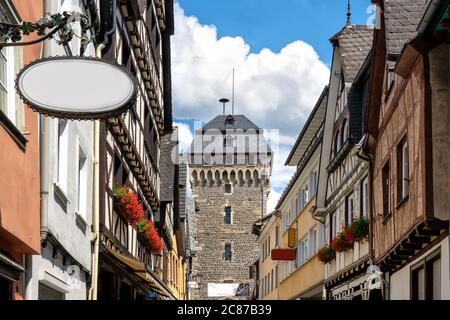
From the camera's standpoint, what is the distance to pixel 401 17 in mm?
15227

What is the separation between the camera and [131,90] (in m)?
6.27

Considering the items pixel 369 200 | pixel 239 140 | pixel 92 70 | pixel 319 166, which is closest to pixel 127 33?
pixel 369 200

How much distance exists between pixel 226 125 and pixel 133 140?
226 ft

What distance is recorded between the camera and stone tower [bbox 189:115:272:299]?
7194cm

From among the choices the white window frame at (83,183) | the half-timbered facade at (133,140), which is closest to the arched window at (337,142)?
the half-timbered facade at (133,140)

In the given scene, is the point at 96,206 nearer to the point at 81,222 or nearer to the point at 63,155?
the point at 81,222

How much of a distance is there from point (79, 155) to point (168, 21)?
57.4ft

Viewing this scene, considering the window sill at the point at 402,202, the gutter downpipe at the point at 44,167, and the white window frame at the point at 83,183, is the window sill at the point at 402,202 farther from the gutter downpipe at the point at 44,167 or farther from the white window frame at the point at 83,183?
the gutter downpipe at the point at 44,167

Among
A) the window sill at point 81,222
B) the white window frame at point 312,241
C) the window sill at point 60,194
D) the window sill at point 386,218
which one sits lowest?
the window sill at point 81,222

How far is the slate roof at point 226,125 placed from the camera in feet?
293

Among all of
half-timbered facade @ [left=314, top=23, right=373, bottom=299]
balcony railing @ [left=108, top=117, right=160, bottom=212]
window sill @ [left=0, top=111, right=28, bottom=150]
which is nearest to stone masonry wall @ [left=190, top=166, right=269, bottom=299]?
balcony railing @ [left=108, top=117, right=160, bottom=212]

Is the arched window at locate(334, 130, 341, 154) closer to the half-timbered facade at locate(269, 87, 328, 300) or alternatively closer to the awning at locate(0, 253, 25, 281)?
the half-timbered facade at locate(269, 87, 328, 300)

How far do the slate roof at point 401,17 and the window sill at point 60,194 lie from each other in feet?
20.4

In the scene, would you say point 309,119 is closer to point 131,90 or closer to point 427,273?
point 427,273
